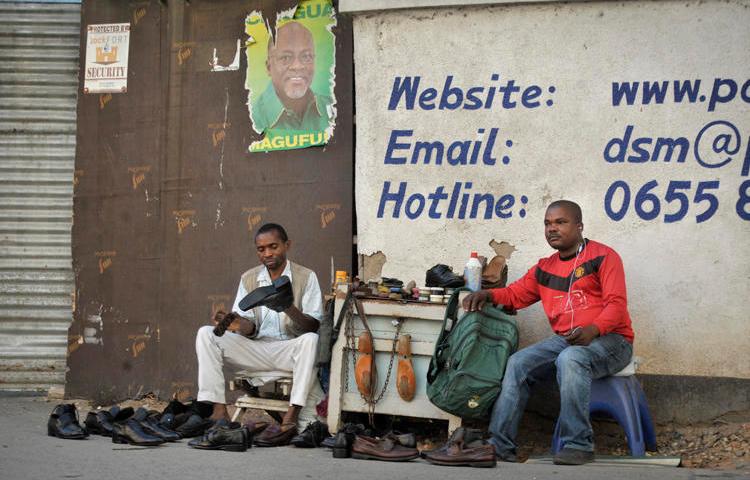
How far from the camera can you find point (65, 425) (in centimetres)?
647

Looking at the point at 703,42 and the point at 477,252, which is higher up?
the point at 703,42

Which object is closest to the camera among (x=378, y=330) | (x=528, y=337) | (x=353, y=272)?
(x=378, y=330)

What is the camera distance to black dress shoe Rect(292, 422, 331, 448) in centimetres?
626

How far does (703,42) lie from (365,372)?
10.3 feet

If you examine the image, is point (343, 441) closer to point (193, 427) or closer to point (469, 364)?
point (469, 364)

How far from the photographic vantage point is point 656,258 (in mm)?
6824

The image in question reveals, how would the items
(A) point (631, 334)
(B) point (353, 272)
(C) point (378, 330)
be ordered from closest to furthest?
(A) point (631, 334), (C) point (378, 330), (B) point (353, 272)

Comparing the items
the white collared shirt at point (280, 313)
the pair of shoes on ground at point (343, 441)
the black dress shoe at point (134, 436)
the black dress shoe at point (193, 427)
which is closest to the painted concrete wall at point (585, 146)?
the white collared shirt at point (280, 313)

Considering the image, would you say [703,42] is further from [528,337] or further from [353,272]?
[353,272]

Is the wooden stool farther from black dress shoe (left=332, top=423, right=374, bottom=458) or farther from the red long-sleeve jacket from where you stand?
the red long-sleeve jacket

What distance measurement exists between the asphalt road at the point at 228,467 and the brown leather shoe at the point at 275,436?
7cm

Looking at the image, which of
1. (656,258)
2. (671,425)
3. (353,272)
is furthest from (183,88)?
(671,425)

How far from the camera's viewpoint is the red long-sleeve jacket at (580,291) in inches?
240

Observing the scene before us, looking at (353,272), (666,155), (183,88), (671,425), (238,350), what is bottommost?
(671,425)
